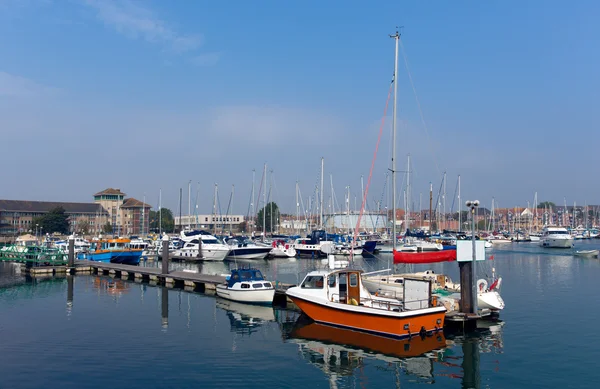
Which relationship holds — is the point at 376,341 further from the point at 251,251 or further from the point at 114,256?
the point at 251,251

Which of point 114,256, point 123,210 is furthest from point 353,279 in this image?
point 123,210

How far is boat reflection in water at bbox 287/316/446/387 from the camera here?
19.3 meters

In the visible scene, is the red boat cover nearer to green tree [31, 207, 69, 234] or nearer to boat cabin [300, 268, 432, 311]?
boat cabin [300, 268, 432, 311]

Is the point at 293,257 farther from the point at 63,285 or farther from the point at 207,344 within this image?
the point at 207,344

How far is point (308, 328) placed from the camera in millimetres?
25641

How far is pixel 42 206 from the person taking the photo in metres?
154

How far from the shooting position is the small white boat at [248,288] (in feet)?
104

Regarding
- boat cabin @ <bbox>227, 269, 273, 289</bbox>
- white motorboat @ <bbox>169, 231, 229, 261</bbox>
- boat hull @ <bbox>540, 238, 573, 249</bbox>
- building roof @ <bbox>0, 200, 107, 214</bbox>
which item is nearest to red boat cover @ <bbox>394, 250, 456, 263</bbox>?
boat cabin @ <bbox>227, 269, 273, 289</bbox>

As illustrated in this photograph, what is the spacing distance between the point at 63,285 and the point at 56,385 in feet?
94.4

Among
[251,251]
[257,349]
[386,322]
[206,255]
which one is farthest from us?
[251,251]

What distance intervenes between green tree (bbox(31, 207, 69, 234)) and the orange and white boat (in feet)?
414

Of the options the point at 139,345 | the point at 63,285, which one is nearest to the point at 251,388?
the point at 139,345

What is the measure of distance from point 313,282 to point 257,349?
18.6ft

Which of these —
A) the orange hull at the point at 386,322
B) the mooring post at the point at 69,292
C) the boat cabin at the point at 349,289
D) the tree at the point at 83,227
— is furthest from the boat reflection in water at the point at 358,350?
the tree at the point at 83,227
